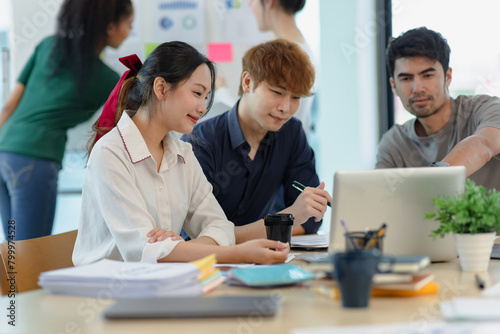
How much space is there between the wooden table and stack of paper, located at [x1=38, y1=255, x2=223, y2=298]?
19 millimetres

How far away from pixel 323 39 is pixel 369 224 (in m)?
2.27

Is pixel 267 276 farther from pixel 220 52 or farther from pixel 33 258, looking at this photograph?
pixel 220 52

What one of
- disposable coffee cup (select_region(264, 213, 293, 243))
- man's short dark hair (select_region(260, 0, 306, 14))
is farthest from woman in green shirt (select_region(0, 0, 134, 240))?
disposable coffee cup (select_region(264, 213, 293, 243))

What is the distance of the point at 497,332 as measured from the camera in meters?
0.72

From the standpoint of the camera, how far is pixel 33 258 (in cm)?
144

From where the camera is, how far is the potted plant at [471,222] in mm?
1122

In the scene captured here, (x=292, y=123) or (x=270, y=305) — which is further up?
(x=292, y=123)

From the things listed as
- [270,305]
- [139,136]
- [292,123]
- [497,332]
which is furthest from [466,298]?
[292,123]

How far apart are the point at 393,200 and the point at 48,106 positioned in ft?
A: 7.56

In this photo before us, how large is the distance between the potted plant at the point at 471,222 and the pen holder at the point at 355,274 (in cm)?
34

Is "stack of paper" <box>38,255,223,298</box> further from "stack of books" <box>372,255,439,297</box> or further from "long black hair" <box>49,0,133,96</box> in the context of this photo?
"long black hair" <box>49,0,133,96</box>

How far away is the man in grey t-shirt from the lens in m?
2.25

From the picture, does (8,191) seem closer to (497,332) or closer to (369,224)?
(369,224)

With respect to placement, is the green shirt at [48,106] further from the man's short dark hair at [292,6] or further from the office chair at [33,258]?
the office chair at [33,258]
